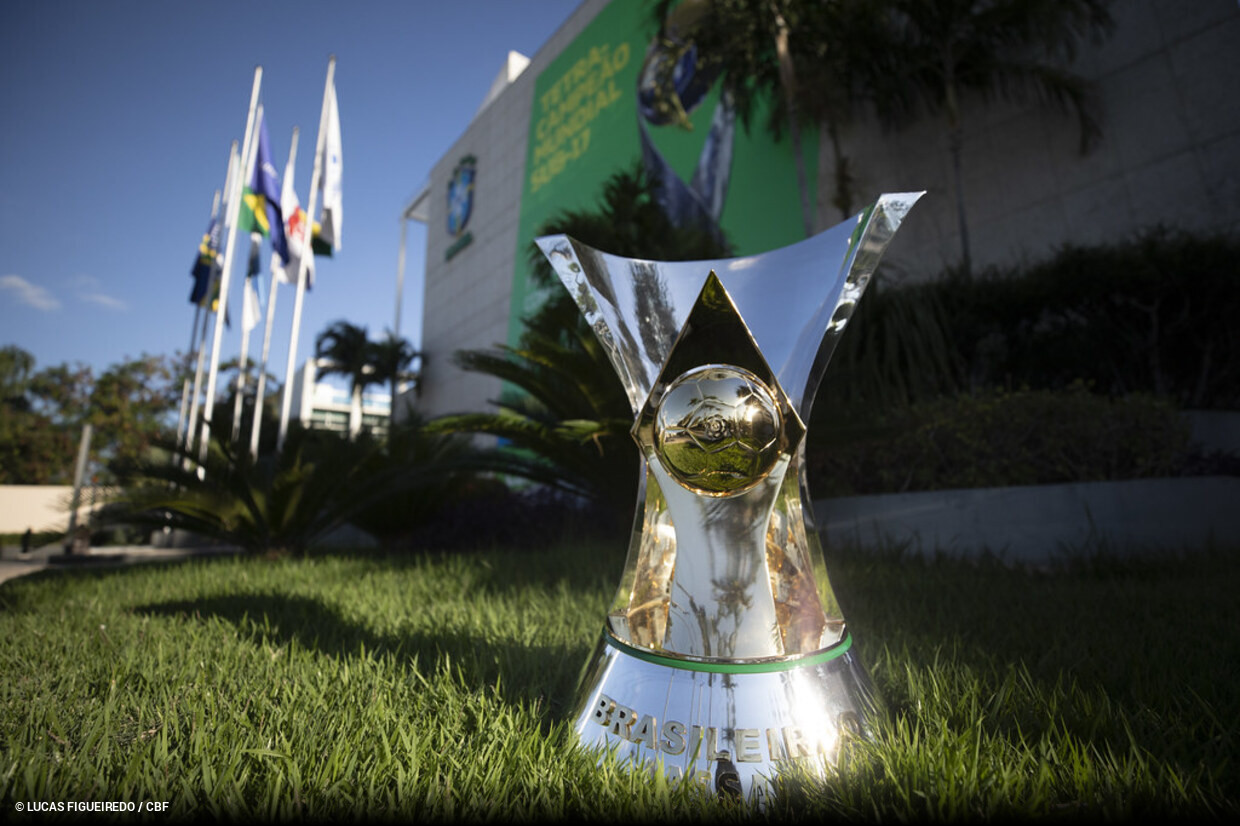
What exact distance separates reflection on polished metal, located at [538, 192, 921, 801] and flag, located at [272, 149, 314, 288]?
8412mm

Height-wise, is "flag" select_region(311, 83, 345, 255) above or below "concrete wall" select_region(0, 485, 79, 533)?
above

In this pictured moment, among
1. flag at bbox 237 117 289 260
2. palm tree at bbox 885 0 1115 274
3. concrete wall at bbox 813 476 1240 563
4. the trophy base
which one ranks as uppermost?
palm tree at bbox 885 0 1115 274

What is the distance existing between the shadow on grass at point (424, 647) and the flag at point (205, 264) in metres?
10.3

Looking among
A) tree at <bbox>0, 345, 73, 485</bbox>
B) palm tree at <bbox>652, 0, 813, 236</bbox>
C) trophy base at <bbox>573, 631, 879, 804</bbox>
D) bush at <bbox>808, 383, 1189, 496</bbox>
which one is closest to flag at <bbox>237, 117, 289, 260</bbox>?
palm tree at <bbox>652, 0, 813, 236</bbox>

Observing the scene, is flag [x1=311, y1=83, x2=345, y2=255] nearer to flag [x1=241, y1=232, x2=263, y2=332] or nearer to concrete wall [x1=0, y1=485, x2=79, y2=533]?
flag [x1=241, y1=232, x2=263, y2=332]

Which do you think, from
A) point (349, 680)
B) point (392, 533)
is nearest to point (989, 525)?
point (349, 680)

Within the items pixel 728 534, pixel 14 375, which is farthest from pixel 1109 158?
pixel 14 375

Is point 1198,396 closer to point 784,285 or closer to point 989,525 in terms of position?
point 989,525

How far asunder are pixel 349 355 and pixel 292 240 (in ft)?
57.5

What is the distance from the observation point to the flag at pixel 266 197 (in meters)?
8.22

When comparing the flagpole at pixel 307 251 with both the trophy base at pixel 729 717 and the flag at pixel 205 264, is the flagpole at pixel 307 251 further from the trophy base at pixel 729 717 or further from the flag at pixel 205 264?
the trophy base at pixel 729 717

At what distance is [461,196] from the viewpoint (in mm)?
22609

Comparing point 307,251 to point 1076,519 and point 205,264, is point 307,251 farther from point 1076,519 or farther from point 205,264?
point 1076,519

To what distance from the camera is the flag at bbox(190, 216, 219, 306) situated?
10.9 meters
